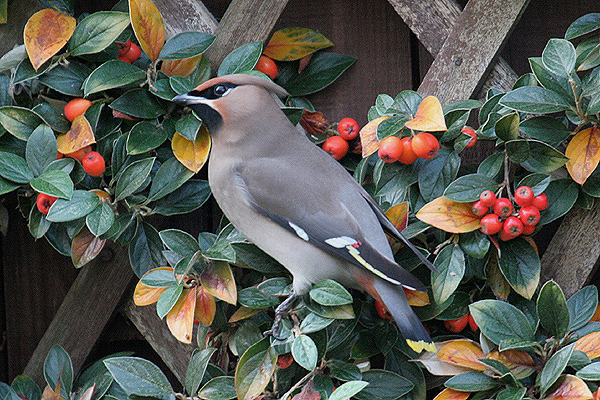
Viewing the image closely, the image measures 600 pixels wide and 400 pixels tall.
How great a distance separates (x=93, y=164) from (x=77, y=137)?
0.10m

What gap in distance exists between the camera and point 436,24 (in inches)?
80.0

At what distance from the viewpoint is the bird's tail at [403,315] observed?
169 centimetres

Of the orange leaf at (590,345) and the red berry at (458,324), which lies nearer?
the orange leaf at (590,345)

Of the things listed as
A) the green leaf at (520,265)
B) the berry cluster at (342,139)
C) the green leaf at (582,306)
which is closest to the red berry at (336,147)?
the berry cluster at (342,139)

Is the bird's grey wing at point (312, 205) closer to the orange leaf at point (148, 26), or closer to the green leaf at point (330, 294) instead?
the green leaf at point (330, 294)

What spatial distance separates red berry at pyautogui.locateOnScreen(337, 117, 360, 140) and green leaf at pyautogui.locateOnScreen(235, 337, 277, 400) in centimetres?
63

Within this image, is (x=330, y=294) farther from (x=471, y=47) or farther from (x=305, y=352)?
(x=471, y=47)

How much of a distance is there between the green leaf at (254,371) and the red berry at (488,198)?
0.63m

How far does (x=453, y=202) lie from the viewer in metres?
1.81

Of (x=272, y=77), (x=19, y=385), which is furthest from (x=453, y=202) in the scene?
(x=19, y=385)

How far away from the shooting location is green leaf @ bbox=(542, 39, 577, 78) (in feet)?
5.78

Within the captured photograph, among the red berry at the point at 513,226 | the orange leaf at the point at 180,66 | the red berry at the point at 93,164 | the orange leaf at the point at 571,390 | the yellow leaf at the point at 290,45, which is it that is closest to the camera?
the orange leaf at the point at 571,390

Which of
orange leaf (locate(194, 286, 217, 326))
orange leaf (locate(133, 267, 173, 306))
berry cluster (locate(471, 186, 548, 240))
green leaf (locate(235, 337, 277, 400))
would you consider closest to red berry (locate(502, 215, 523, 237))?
berry cluster (locate(471, 186, 548, 240))

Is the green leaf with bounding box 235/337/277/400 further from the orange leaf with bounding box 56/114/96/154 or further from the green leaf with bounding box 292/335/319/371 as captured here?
A: the orange leaf with bounding box 56/114/96/154
